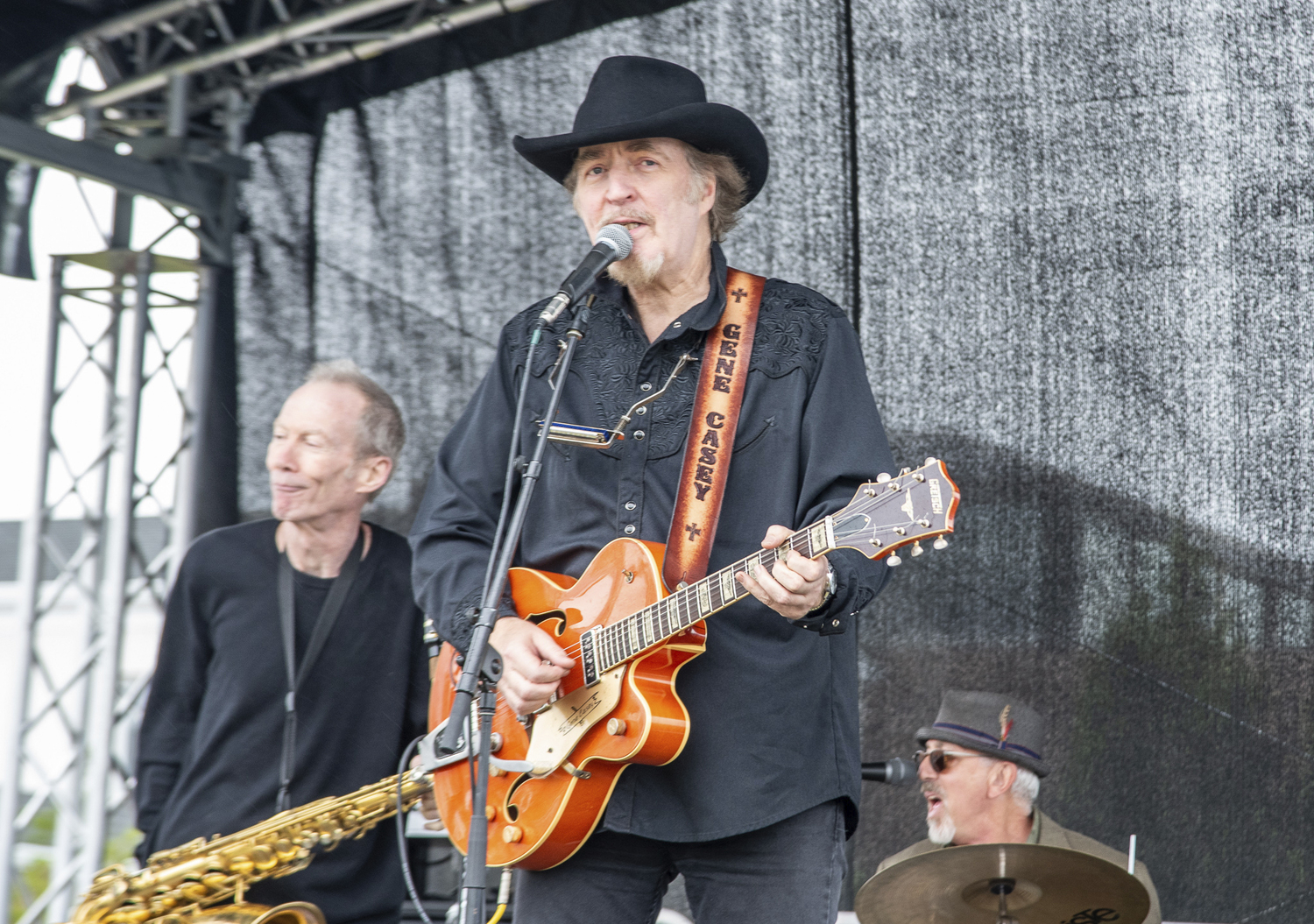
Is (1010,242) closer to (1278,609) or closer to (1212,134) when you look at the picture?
(1212,134)

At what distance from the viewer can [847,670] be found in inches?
89.2

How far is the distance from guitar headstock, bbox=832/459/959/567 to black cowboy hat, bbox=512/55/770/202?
2.57 ft

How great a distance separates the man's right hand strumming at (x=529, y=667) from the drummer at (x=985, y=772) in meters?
1.51

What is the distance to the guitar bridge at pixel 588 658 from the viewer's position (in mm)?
2260

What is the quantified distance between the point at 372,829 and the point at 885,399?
1736 mm

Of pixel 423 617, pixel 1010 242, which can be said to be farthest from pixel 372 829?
pixel 1010 242

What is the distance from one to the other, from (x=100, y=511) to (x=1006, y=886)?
3.22 m

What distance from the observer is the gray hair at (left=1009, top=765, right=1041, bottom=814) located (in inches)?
133

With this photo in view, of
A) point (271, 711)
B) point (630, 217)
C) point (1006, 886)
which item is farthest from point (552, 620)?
point (271, 711)

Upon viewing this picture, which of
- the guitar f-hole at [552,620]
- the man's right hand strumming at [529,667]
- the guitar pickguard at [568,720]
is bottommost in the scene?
the guitar pickguard at [568,720]

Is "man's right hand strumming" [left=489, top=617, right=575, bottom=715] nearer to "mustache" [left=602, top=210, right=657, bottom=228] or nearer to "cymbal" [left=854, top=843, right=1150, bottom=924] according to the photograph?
"mustache" [left=602, top=210, right=657, bottom=228]

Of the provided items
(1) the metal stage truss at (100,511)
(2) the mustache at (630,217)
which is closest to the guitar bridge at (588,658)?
(2) the mustache at (630,217)

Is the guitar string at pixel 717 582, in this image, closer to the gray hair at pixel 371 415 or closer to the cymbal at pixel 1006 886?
the cymbal at pixel 1006 886

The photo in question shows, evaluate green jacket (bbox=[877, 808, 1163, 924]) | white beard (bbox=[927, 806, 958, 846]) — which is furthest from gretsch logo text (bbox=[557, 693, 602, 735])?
white beard (bbox=[927, 806, 958, 846])
